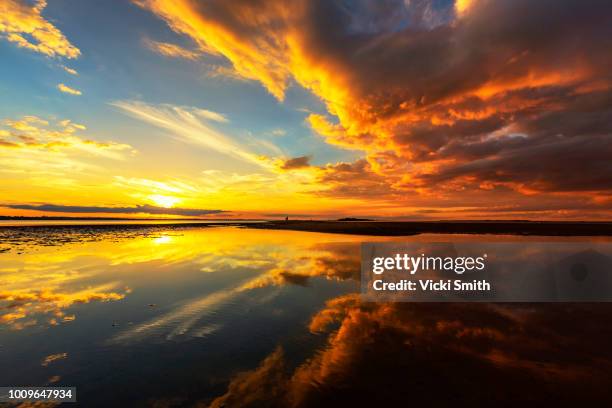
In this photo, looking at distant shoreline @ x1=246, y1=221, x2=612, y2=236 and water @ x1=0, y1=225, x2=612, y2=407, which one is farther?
distant shoreline @ x1=246, y1=221, x2=612, y2=236

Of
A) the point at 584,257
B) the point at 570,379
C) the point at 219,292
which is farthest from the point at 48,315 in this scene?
the point at 584,257

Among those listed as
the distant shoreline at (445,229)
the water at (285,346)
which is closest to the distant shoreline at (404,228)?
the distant shoreline at (445,229)

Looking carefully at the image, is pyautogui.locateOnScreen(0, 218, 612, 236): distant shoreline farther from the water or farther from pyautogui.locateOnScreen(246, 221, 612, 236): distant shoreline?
the water

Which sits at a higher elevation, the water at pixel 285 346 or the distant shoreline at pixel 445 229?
the distant shoreline at pixel 445 229

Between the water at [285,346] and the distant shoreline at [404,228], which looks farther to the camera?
the distant shoreline at [404,228]

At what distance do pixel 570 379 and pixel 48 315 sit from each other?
51.5ft

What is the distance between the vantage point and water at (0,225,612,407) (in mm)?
5895

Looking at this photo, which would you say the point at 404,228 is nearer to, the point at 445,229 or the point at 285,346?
the point at 445,229

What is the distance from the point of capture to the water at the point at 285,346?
589cm

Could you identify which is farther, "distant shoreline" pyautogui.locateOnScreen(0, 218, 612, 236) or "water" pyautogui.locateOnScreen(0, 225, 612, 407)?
"distant shoreline" pyautogui.locateOnScreen(0, 218, 612, 236)

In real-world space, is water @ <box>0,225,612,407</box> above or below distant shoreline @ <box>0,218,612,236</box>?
below

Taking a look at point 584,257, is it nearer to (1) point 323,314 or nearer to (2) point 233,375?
(1) point 323,314

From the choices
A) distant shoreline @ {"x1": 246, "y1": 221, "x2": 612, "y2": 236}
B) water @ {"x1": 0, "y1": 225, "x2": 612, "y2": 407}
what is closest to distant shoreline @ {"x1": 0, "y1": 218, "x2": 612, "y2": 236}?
distant shoreline @ {"x1": 246, "y1": 221, "x2": 612, "y2": 236}

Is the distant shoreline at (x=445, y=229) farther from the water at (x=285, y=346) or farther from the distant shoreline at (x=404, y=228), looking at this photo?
the water at (x=285, y=346)
